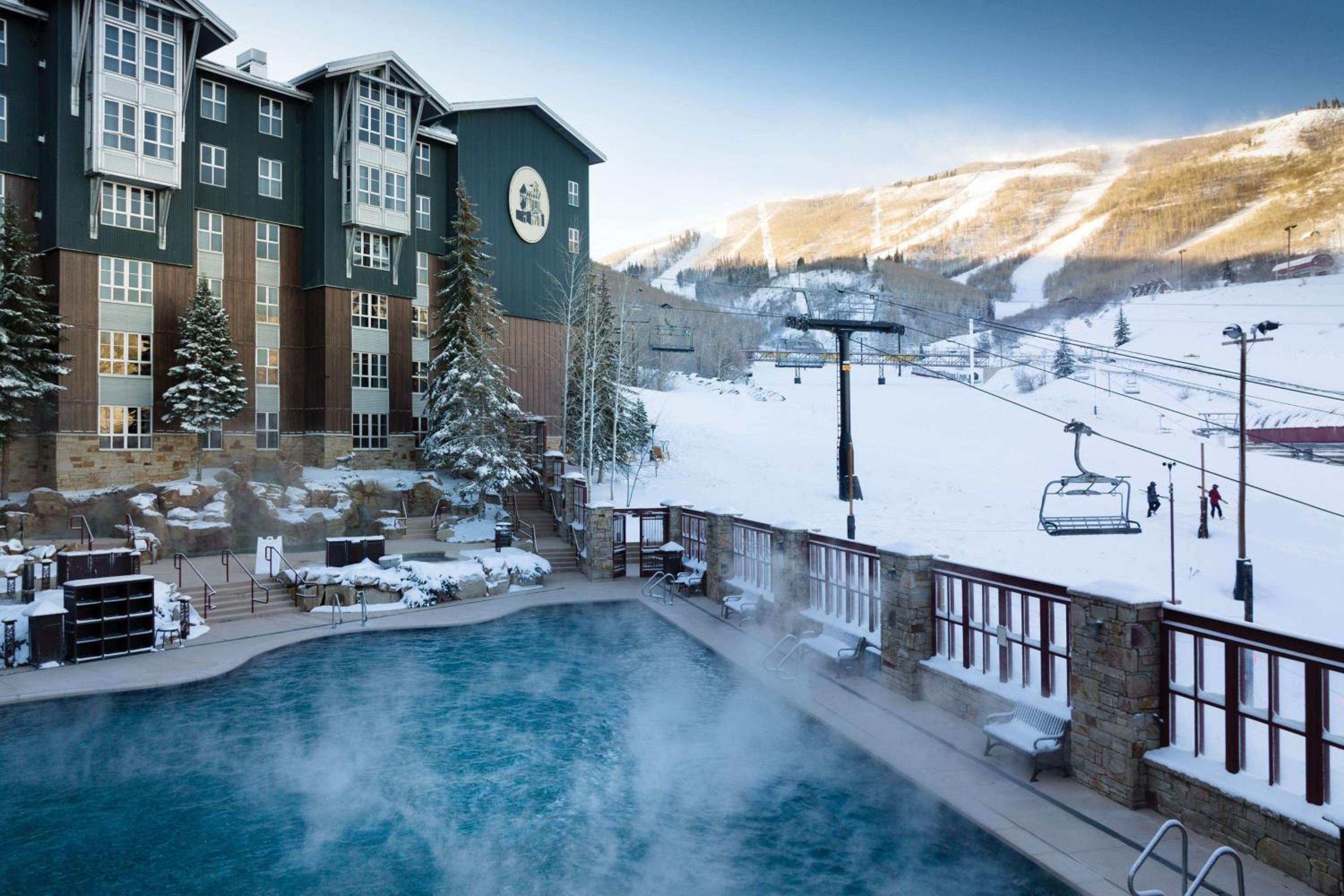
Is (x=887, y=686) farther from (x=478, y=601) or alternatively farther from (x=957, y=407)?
(x=957, y=407)

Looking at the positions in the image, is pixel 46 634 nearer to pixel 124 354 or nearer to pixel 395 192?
pixel 124 354

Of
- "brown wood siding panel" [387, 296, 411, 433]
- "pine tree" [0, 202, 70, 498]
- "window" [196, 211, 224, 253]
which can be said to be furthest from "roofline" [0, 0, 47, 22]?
"brown wood siding panel" [387, 296, 411, 433]

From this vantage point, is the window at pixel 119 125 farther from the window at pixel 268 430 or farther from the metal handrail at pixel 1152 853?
the metal handrail at pixel 1152 853

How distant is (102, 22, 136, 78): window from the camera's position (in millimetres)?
24828

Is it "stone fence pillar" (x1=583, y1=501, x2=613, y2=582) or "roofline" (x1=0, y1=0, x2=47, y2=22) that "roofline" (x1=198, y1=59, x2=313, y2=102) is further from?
"stone fence pillar" (x1=583, y1=501, x2=613, y2=582)

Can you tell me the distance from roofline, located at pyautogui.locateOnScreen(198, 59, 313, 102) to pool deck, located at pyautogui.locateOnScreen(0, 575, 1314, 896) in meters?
21.3

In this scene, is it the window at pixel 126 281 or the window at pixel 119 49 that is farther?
the window at pixel 126 281

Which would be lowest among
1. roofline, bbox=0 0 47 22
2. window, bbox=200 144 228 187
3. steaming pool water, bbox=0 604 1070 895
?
steaming pool water, bbox=0 604 1070 895

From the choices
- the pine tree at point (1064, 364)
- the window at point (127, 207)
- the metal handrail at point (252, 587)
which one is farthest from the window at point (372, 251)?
the pine tree at point (1064, 364)

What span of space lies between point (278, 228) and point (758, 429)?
30335 millimetres

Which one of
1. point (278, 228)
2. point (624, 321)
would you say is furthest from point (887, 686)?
point (278, 228)

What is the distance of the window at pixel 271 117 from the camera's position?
29812mm

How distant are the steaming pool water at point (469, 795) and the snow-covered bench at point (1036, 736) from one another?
3.43ft

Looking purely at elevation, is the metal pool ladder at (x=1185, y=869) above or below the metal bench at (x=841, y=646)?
above
